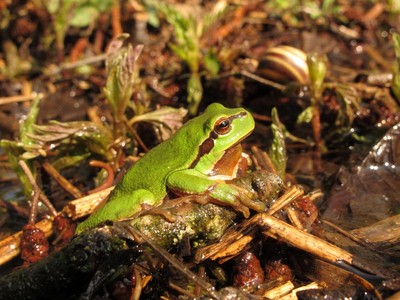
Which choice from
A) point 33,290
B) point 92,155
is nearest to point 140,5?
point 92,155

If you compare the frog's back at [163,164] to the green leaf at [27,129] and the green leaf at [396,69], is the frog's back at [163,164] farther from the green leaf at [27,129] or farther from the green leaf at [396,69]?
the green leaf at [396,69]

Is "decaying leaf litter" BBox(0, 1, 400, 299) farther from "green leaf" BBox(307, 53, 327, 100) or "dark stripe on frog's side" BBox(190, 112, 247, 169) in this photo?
"dark stripe on frog's side" BBox(190, 112, 247, 169)

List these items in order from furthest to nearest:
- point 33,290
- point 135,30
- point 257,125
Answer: point 135,30 → point 257,125 → point 33,290

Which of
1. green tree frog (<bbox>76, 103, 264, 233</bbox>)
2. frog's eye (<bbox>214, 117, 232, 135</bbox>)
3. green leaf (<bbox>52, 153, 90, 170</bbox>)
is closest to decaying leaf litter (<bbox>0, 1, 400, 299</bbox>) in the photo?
green leaf (<bbox>52, 153, 90, 170</bbox>)

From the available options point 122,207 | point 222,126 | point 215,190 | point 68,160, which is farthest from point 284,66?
point 122,207

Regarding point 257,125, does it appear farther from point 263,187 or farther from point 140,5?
point 140,5

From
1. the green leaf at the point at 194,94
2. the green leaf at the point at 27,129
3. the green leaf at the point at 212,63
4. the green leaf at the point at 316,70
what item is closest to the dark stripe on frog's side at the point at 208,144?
the green leaf at the point at 316,70
